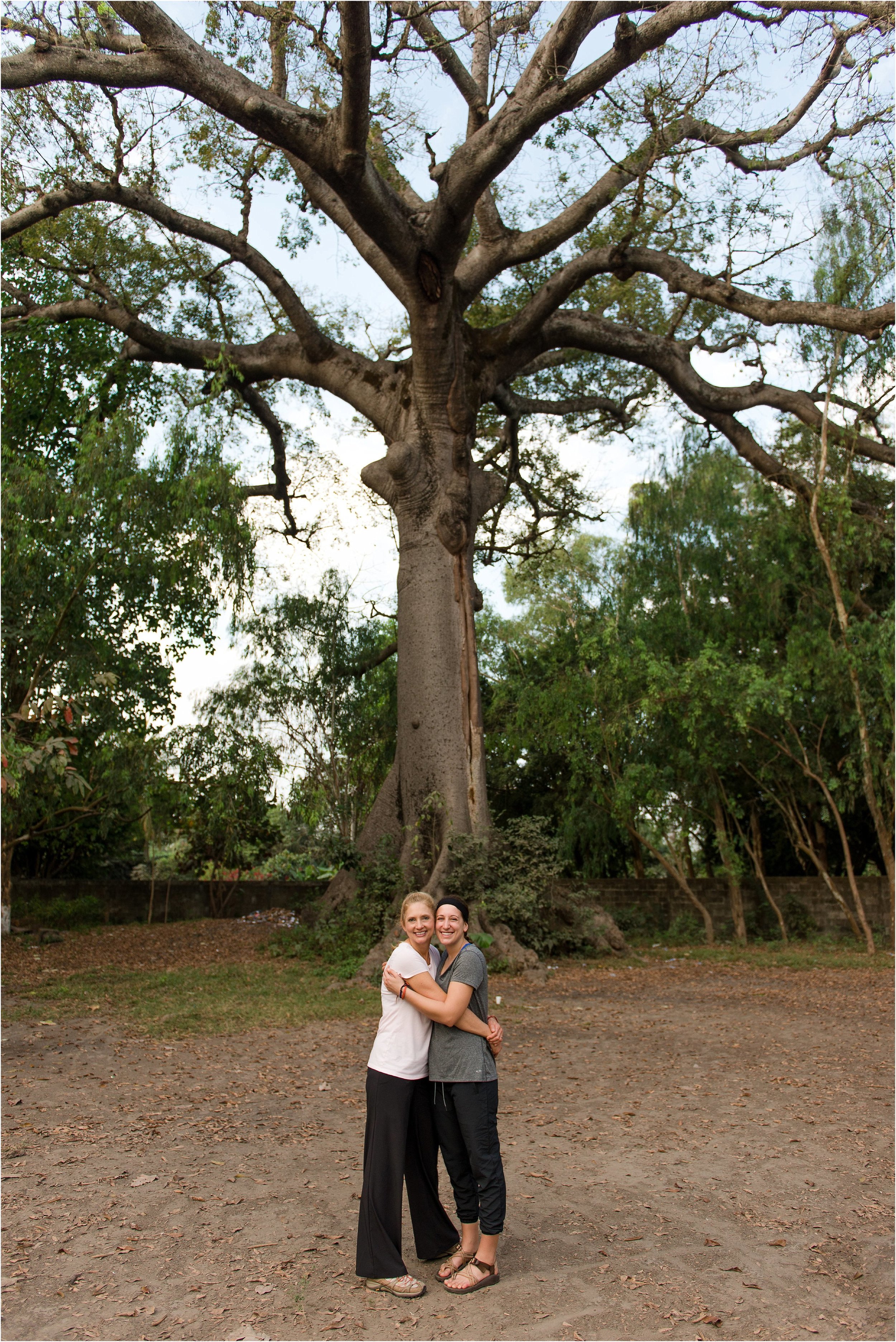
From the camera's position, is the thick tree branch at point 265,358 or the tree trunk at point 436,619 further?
the thick tree branch at point 265,358

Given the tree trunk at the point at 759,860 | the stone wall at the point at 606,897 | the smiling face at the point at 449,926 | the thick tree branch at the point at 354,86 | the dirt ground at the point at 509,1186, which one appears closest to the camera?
→ the dirt ground at the point at 509,1186

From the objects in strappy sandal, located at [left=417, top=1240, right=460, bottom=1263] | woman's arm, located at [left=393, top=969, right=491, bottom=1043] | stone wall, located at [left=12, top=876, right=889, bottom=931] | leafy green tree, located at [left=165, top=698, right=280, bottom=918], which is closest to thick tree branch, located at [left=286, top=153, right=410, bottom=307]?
leafy green tree, located at [left=165, top=698, right=280, bottom=918]

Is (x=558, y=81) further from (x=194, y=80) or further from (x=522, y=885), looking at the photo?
(x=522, y=885)

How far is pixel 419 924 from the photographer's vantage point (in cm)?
363

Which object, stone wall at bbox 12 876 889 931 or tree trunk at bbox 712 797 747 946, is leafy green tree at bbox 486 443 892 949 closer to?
tree trunk at bbox 712 797 747 946

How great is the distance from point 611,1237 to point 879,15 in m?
10.0

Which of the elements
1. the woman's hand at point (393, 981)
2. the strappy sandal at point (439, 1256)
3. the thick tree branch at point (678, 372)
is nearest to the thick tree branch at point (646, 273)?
the thick tree branch at point (678, 372)

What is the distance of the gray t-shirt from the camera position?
12.0 ft

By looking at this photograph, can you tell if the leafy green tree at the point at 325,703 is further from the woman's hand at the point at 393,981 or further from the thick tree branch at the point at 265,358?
the woman's hand at the point at 393,981

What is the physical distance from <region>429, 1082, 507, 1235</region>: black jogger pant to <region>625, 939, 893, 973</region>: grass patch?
355 inches

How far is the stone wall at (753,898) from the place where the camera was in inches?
610

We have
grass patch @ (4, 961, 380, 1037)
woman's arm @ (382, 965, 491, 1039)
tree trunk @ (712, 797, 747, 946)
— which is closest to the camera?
woman's arm @ (382, 965, 491, 1039)

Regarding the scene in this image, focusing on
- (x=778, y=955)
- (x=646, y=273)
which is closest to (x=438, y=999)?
(x=778, y=955)

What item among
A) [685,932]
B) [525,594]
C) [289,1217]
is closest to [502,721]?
[685,932]
